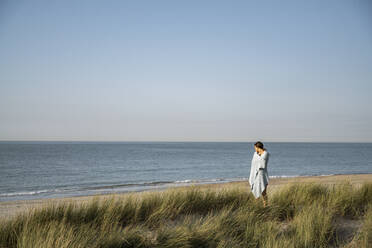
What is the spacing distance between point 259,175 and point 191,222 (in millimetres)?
2696

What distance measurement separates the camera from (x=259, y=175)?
7.95m

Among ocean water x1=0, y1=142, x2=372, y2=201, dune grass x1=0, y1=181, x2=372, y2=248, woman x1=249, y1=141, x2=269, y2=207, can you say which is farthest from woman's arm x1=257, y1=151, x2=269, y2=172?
ocean water x1=0, y1=142, x2=372, y2=201

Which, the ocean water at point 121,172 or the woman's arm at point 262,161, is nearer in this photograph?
the woman's arm at point 262,161

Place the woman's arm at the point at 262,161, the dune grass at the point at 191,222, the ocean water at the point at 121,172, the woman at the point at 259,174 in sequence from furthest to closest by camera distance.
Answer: the ocean water at the point at 121,172 < the woman's arm at the point at 262,161 < the woman at the point at 259,174 < the dune grass at the point at 191,222

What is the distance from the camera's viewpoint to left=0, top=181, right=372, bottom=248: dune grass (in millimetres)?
4906

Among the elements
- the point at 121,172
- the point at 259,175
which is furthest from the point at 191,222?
the point at 121,172

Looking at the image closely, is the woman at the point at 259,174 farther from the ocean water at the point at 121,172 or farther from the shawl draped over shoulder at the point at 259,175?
the ocean water at the point at 121,172

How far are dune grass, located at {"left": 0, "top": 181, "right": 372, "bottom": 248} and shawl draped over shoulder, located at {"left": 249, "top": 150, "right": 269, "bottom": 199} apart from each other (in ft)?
1.02

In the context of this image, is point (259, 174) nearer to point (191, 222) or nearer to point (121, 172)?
point (191, 222)

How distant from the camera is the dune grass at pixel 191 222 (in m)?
4.91

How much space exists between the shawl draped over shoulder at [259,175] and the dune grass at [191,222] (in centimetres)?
31

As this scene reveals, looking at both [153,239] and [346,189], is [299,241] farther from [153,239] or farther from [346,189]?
[346,189]

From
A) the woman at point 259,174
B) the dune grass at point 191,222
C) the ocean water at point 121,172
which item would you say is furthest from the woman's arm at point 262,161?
the ocean water at point 121,172

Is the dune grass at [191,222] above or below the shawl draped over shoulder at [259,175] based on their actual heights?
below
